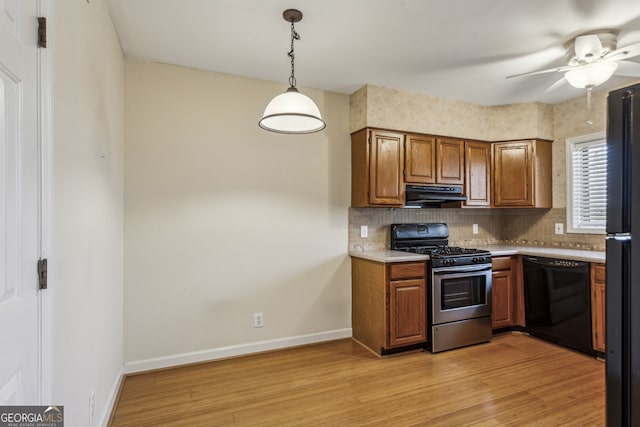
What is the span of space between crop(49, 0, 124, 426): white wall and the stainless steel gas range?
2715mm

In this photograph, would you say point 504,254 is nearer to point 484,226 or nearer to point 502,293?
point 502,293

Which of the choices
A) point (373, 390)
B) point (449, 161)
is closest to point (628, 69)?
point (449, 161)

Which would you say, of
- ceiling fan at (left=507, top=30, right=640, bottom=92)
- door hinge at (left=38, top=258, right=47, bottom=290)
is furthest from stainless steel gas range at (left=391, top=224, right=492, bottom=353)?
door hinge at (left=38, top=258, right=47, bottom=290)

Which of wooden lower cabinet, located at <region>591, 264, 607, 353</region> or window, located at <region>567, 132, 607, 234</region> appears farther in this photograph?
window, located at <region>567, 132, 607, 234</region>

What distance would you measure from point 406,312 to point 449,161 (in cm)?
182

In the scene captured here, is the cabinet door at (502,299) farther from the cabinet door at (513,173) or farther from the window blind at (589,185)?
the window blind at (589,185)

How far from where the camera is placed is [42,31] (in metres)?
1.11

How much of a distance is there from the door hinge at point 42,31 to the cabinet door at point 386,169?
2.66 m

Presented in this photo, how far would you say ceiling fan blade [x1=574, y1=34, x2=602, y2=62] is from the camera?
2336mm

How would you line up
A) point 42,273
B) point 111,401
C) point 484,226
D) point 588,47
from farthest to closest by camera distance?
point 484,226 < point 588,47 < point 111,401 < point 42,273

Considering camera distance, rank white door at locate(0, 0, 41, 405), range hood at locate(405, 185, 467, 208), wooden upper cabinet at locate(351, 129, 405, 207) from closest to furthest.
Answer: white door at locate(0, 0, 41, 405), wooden upper cabinet at locate(351, 129, 405, 207), range hood at locate(405, 185, 467, 208)

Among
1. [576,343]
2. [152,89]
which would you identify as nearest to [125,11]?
[152,89]

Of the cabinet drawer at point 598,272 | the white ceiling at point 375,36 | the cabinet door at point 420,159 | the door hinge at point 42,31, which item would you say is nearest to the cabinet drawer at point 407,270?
the cabinet door at point 420,159

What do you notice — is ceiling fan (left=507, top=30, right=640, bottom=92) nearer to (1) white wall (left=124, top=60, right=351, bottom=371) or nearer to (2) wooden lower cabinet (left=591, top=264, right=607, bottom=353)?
(2) wooden lower cabinet (left=591, top=264, right=607, bottom=353)
